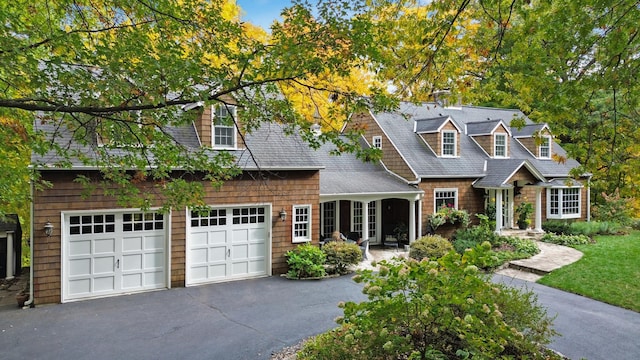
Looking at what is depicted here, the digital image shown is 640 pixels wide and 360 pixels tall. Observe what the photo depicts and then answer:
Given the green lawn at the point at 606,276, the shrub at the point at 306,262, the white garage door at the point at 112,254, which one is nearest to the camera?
the white garage door at the point at 112,254

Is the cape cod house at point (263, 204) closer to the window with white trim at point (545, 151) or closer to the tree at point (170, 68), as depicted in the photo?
the tree at point (170, 68)

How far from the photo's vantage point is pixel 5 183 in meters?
7.01

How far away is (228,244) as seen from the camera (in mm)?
13039

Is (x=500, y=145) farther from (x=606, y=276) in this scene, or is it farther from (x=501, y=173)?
(x=606, y=276)

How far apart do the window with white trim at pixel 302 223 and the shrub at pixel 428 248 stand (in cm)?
384

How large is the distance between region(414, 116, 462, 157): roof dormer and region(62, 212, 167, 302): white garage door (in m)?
13.0

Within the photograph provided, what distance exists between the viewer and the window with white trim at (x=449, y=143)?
20547mm

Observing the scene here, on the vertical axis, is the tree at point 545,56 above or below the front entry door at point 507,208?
above

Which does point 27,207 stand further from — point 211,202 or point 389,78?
point 389,78

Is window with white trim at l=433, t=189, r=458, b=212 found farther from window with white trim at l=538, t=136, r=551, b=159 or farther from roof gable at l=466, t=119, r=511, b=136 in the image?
window with white trim at l=538, t=136, r=551, b=159

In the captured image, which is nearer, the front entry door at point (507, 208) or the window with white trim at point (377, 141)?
the window with white trim at point (377, 141)

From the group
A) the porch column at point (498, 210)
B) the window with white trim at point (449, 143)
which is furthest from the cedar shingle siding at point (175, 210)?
the porch column at point (498, 210)

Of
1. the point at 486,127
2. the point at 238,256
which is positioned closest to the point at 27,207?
the point at 238,256

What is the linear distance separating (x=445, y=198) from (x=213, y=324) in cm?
1283
